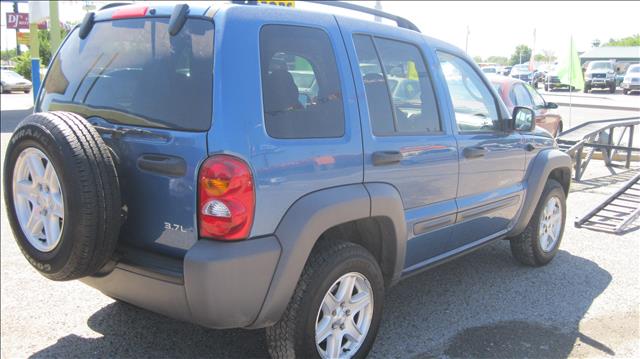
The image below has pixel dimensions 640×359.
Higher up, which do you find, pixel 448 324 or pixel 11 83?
pixel 11 83

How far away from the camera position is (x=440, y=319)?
3764 millimetres

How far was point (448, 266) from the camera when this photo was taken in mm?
4832

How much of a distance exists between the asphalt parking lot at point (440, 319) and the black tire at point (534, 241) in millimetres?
100

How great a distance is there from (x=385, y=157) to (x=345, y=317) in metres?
0.88

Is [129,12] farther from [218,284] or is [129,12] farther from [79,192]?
[218,284]

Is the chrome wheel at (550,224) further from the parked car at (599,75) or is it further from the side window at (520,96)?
the parked car at (599,75)

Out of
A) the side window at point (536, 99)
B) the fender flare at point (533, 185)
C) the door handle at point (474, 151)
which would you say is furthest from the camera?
the side window at point (536, 99)

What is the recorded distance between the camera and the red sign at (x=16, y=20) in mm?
21250

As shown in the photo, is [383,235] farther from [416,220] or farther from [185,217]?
[185,217]

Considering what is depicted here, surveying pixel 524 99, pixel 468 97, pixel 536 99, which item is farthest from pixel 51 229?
pixel 536 99

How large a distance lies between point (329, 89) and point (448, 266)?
2.53 meters

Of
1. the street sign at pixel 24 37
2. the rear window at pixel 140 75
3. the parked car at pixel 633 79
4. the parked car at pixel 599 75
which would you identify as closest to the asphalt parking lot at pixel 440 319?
the rear window at pixel 140 75

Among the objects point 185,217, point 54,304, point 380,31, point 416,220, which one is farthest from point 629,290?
point 54,304

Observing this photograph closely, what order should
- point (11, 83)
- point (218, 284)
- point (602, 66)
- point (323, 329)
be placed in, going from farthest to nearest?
1. point (11, 83)
2. point (602, 66)
3. point (323, 329)
4. point (218, 284)
